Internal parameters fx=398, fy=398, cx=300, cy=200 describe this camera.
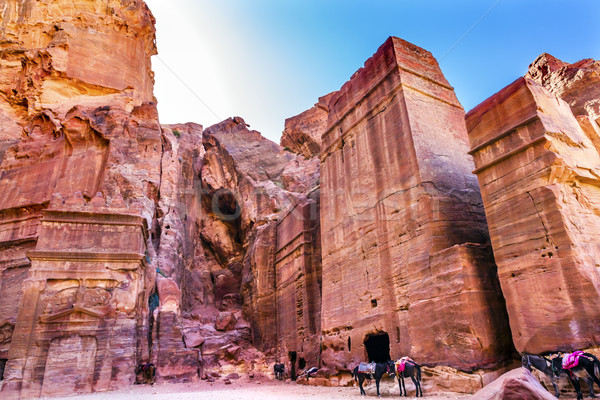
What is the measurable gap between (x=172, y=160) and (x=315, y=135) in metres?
12.6

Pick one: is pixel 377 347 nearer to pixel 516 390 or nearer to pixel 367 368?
pixel 367 368

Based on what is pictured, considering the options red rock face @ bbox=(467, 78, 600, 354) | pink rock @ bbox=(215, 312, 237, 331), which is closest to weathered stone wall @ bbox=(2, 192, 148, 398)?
pink rock @ bbox=(215, 312, 237, 331)

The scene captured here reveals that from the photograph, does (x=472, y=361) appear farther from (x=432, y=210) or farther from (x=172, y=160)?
(x=172, y=160)

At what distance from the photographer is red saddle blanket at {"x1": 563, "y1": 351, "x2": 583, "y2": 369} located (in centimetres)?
658

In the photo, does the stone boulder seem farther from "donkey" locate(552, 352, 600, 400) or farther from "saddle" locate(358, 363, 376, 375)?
"saddle" locate(358, 363, 376, 375)

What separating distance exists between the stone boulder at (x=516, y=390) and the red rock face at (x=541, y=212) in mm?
2032

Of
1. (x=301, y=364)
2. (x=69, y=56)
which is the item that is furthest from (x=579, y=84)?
(x=69, y=56)

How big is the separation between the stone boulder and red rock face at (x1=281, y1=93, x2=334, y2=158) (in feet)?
96.0

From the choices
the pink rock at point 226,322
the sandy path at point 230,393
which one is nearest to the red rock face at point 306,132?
the pink rock at point 226,322

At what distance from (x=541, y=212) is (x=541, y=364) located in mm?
2912

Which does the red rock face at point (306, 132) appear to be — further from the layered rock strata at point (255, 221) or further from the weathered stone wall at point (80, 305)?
the weathered stone wall at point (80, 305)

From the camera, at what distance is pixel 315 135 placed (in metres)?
35.6

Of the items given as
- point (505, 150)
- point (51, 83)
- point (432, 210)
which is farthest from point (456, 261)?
point (51, 83)

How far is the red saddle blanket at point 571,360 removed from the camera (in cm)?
658
